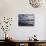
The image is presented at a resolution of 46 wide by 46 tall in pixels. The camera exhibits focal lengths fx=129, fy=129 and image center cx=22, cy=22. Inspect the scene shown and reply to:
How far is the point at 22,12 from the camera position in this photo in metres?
4.65

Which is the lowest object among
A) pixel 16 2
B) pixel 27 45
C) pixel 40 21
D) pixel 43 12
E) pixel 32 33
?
pixel 27 45

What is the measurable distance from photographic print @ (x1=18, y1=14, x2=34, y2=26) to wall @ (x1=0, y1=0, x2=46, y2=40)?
11cm

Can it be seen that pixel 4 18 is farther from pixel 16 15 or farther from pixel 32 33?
pixel 32 33

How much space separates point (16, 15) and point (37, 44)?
135 cm

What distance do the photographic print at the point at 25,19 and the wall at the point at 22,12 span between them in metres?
0.11

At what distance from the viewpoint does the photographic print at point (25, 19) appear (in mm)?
4625

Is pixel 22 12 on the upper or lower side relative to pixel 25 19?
upper

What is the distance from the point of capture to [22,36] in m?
4.61

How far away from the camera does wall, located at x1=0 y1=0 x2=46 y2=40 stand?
4.60 m

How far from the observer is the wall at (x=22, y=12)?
4.60 meters

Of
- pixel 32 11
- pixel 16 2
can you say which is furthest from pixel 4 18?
pixel 32 11

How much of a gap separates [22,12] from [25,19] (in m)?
0.27

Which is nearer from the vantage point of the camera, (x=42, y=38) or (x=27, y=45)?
(x=27, y=45)

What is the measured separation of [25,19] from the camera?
466 cm
